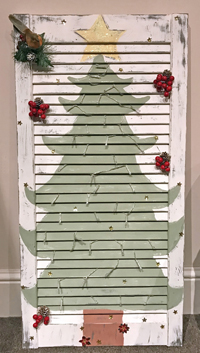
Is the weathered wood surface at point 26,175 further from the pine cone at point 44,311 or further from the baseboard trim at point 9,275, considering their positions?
the baseboard trim at point 9,275

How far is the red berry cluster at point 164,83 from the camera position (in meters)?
1.04

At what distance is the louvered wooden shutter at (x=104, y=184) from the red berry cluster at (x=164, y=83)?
0.03m

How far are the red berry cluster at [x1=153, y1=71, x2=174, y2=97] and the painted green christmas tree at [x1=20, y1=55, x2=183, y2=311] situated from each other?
0.06 metres

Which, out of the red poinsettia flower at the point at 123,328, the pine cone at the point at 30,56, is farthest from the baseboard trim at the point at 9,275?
the pine cone at the point at 30,56

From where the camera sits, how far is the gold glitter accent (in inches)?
40.8

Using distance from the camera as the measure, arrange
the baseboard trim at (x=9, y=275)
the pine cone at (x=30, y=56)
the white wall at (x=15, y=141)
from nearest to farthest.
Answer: the pine cone at (x=30, y=56)
the white wall at (x=15, y=141)
the baseboard trim at (x=9, y=275)

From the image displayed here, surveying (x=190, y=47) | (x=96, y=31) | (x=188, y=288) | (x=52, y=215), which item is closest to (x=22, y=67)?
(x=96, y=31)

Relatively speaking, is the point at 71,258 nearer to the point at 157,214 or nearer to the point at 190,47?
the point at 157,214

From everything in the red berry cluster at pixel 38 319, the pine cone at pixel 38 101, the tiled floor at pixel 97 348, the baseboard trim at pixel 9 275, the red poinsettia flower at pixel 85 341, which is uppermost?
the pine cone at pixel 38 101

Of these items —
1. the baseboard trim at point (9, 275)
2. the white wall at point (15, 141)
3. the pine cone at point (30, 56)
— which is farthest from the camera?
the baseboard trim at point (9, 275)

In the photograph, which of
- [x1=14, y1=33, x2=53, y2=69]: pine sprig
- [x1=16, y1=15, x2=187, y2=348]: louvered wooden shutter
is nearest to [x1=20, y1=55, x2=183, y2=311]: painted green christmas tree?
[x1=16, y1=15, x2=187, y2=348]: louvered wooden shutter

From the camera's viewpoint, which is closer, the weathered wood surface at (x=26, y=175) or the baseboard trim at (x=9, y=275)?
the weathered wood surface at (x=26, y=175)

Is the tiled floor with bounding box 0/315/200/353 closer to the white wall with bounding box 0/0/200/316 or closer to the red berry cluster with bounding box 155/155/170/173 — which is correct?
the white wall with bounding box 0/0/200/316

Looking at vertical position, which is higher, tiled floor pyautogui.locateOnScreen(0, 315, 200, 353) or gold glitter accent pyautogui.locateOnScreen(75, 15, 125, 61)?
gold glitter accent pyautogui.locateOnScreen(75, 15, 125, 61)
